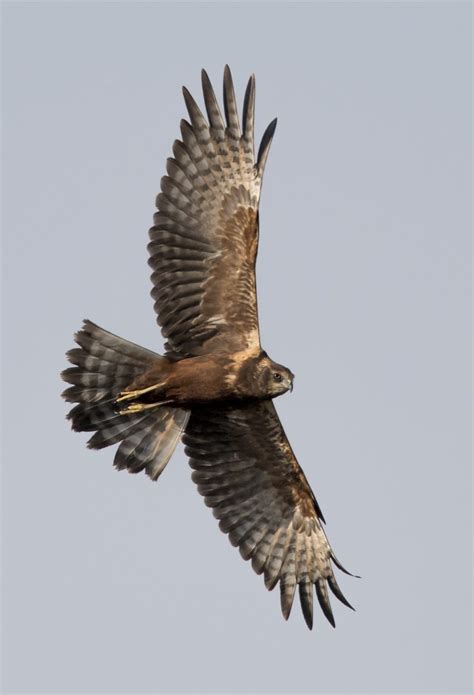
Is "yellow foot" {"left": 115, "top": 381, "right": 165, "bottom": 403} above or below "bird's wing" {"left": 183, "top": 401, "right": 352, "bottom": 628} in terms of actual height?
above

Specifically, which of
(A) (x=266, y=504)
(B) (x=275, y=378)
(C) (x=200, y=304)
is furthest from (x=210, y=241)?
(A) (x=266, y=504)

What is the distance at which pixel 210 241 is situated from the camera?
16000mm

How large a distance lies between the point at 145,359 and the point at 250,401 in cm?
105

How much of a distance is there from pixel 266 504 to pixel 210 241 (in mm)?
2983

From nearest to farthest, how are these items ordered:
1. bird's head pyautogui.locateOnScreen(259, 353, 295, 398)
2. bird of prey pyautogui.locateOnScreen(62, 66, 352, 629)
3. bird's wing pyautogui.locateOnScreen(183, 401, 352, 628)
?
bird's head pyautogui.locateOnScreen(259, 353, 295, 398), bird of prey pyautogui.locateOnScreen(62, 66, 352, 629), bird's wing pyautogui.locateOnScreen(183, 401, 352, 628)

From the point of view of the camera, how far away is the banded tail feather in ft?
52.6

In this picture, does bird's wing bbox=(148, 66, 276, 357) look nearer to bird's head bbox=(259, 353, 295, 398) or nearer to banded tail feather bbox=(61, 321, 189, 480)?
bird's head bbox=(259, 353, 295, 398)

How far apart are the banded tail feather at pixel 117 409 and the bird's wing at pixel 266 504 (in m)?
0.32

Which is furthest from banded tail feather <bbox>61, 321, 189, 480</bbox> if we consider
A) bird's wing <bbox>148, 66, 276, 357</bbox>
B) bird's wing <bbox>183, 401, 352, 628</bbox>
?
bird's wing <bbox>148, 66, 276, 357</bbox>

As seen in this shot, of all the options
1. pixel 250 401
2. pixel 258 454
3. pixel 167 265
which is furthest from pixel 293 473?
A: pixel 167 265

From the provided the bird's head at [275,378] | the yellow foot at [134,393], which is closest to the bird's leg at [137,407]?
the yellow foot at [134,393]

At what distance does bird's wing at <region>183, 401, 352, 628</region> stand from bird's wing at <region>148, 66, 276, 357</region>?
1.20 meters

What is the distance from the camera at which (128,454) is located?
1686cm

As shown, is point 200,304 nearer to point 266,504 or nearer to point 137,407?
point 137,407
